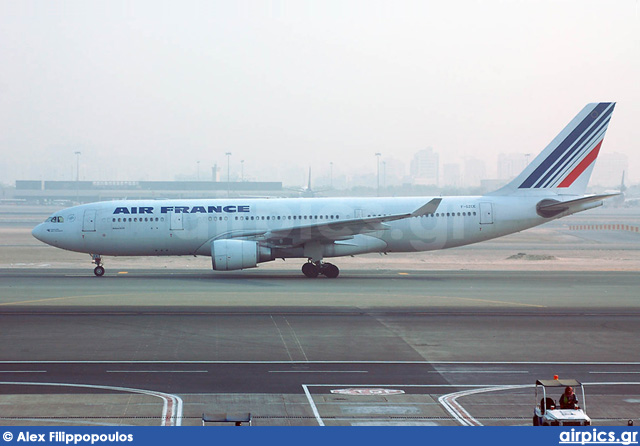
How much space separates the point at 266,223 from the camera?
4225cm

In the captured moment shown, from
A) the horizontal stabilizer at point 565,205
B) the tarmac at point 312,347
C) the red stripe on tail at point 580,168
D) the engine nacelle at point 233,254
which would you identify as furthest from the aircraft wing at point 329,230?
the red stripe on tail at point 580,168

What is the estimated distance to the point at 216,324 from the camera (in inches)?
1000

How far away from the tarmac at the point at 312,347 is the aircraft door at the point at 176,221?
9.19ft

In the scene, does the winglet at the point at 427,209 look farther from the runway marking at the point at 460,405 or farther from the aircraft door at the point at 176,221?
the runway marking at the point at 460,405

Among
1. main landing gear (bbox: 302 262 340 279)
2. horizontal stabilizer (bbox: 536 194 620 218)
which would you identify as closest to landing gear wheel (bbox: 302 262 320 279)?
main landing gear (bbox: 302 262 340 279)

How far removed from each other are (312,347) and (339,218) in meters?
21.4

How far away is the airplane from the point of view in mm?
41625

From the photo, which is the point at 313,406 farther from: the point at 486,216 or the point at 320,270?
the point at 486,216

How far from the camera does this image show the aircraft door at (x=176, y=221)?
42.0 m

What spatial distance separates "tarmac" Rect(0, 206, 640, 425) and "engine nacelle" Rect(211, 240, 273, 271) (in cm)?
92

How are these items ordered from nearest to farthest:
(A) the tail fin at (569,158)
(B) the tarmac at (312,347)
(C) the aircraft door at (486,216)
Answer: (B) the tarmac at (312,347)
(C) the aircraft door at (486,216)
(A) the tail fin at (569,158)

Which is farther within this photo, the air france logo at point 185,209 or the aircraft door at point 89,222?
the aircraft door at point 89,222

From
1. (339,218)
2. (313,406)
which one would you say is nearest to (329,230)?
(339,218)

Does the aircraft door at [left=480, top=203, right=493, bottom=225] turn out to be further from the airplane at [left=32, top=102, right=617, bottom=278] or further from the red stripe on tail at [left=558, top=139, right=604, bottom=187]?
the red stripe on tail at [left=558, top=139, right=604, bottom=187]
